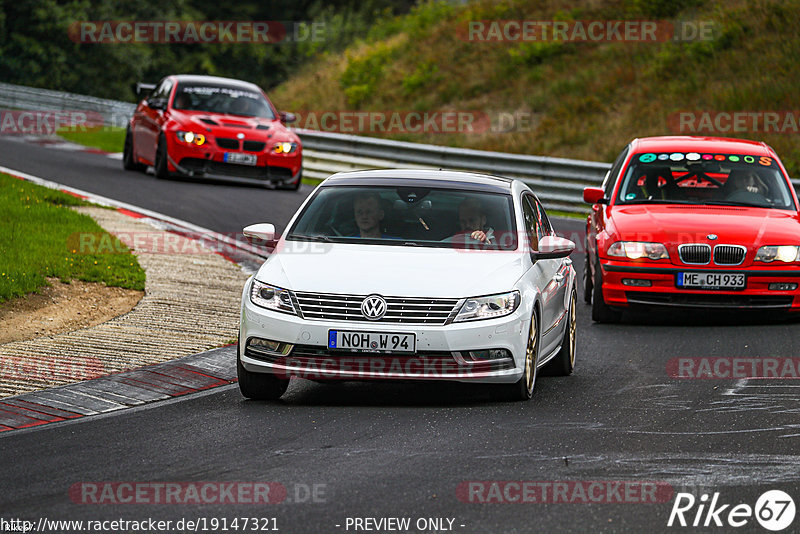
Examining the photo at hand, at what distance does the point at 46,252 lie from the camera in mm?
13344

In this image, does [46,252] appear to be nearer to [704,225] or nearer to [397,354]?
[397,354]

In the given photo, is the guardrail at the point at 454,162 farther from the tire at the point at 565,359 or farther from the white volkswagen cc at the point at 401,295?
the white volkswagen cc at the point at 401,295

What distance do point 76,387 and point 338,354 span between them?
1.81 m

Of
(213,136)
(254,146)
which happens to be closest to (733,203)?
(254,146)

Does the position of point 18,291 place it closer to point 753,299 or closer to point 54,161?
point 753,299

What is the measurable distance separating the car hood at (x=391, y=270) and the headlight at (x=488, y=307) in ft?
0.14

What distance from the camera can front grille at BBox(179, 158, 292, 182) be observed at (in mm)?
22219

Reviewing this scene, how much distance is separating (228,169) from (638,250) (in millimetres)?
10858

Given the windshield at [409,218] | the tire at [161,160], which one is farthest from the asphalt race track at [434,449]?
the tire at [161,160]

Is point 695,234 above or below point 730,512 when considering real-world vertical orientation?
above

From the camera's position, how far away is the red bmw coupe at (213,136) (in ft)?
72.6

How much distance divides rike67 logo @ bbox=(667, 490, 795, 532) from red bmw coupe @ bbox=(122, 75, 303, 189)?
650 inches

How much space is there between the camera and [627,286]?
504 inches

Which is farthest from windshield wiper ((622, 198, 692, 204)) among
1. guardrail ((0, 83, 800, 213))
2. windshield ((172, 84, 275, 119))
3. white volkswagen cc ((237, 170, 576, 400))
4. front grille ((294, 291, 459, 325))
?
windshield ((172, 84, 275, 119))
